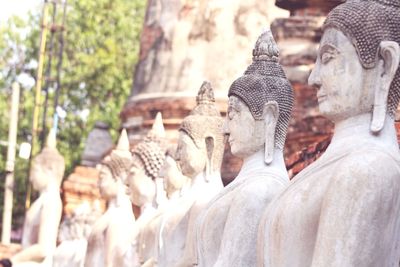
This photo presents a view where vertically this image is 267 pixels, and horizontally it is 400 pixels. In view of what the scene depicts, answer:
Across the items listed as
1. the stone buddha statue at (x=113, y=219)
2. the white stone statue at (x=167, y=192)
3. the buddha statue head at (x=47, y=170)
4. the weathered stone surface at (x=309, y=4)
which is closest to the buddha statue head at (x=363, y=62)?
the white stone statue at (x=167, y=192)

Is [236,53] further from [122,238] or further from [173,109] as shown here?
[122,238]

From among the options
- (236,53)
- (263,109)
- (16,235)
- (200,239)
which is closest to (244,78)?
(263,109)

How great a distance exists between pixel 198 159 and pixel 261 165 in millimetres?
2024

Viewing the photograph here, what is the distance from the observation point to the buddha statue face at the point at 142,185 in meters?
12.8

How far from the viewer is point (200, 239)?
8.65 meters

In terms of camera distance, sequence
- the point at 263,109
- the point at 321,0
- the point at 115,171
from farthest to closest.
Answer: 1. the point at 321,0
2. the point at 115,171
3. the point at 263,109

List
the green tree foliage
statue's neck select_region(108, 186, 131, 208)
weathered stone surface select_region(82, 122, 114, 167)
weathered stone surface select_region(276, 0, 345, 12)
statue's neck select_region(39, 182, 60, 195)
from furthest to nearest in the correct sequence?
the green tree foliage → weathered stone surface select_region(82, 122, 114, 167) → statue's neck select_region(39, 182, 60, 195) → weathered stone surface select_region(276, 0, 345, 12) → statue's neck select_region(108, 186, 131, 208)

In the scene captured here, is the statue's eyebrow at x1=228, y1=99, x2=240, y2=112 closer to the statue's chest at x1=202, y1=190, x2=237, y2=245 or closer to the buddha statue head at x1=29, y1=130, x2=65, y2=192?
the statue's chest at x1=202, y1=190, x2=237, y2=245

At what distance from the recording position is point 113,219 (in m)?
13.4

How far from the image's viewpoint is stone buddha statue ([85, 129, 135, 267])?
13.1 meters

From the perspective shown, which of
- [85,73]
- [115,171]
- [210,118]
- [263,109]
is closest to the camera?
[263,109]

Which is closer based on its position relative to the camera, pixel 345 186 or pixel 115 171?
pixel 345 186

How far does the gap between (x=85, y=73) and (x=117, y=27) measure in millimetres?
1896

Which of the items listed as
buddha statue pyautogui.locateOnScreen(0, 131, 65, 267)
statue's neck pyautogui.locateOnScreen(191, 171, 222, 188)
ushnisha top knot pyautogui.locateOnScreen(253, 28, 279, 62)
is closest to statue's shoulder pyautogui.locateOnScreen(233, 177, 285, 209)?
ushnisha top knot pyautogui.locateOnScreen(253, 28, 279, 62)
